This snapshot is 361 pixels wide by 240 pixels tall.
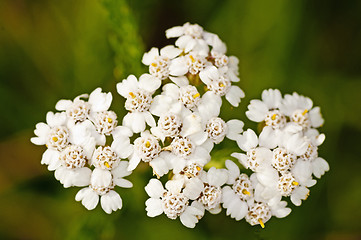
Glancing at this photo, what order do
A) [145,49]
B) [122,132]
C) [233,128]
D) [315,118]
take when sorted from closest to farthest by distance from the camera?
[122,132] → [233,128] → [315,118] → [145,49]

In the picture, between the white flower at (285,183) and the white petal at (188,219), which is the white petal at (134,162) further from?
the white flower at (285,183)

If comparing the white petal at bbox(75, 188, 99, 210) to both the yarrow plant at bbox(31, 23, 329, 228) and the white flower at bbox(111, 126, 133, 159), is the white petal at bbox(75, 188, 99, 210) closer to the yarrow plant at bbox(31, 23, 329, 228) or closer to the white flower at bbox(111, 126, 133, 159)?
the yarrow plant at bbox(31, 23, 329, 228)


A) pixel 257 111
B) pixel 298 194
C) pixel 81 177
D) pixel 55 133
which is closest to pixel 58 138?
pixel 55 133

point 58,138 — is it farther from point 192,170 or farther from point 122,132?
point 192,170

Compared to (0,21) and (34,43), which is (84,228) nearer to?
(34,43)

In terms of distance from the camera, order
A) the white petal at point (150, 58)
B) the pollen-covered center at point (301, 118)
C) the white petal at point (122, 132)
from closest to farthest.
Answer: the white petal at point (122, 132)
the white petal at point (150, 58)
the pollen-covered center at point (301, 118)

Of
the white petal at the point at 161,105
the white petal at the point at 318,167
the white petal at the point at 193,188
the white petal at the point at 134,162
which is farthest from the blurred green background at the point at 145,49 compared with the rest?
the white petal at the point at 193,188

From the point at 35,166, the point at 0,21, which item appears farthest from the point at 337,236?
the point at 0,21
